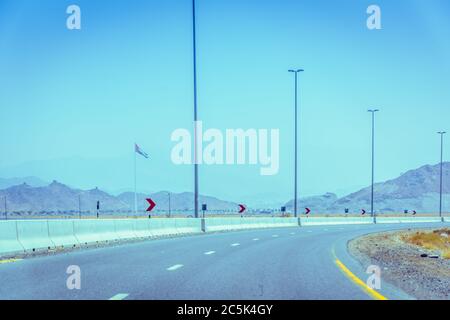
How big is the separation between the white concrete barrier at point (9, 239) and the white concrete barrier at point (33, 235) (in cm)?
21

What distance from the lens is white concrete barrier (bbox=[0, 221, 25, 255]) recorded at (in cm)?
2036

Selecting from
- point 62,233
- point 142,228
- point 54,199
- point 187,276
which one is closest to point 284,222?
point 142,228

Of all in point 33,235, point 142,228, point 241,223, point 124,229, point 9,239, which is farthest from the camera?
point 241,223

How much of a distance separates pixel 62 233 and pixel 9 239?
3806 millimetres

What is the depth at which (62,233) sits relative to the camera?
80.6 ft

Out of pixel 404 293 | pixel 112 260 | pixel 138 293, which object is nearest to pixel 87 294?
pixel 138 293

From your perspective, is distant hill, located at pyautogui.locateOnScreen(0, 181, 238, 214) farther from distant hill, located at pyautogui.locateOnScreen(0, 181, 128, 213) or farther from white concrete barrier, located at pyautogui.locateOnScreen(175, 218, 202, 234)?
white concrete barrier, located at pyautogui.locateOnScreen(175, 218, 202, 234)

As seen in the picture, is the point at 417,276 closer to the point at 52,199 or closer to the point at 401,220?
the point at 401,220

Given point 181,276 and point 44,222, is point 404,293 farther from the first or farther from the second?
point 44,222

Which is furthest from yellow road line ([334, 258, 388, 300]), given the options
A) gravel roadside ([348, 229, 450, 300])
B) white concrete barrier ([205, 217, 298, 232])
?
white concrete barrier ([205, 217, 298, 232])

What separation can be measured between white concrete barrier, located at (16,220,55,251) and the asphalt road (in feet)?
3.67

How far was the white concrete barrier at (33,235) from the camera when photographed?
70.9ft

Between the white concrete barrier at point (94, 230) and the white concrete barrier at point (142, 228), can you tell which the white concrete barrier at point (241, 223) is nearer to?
the white concrete barrier at point (142, 228)

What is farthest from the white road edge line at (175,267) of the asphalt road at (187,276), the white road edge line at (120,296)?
the white road edge line at (120,296)
